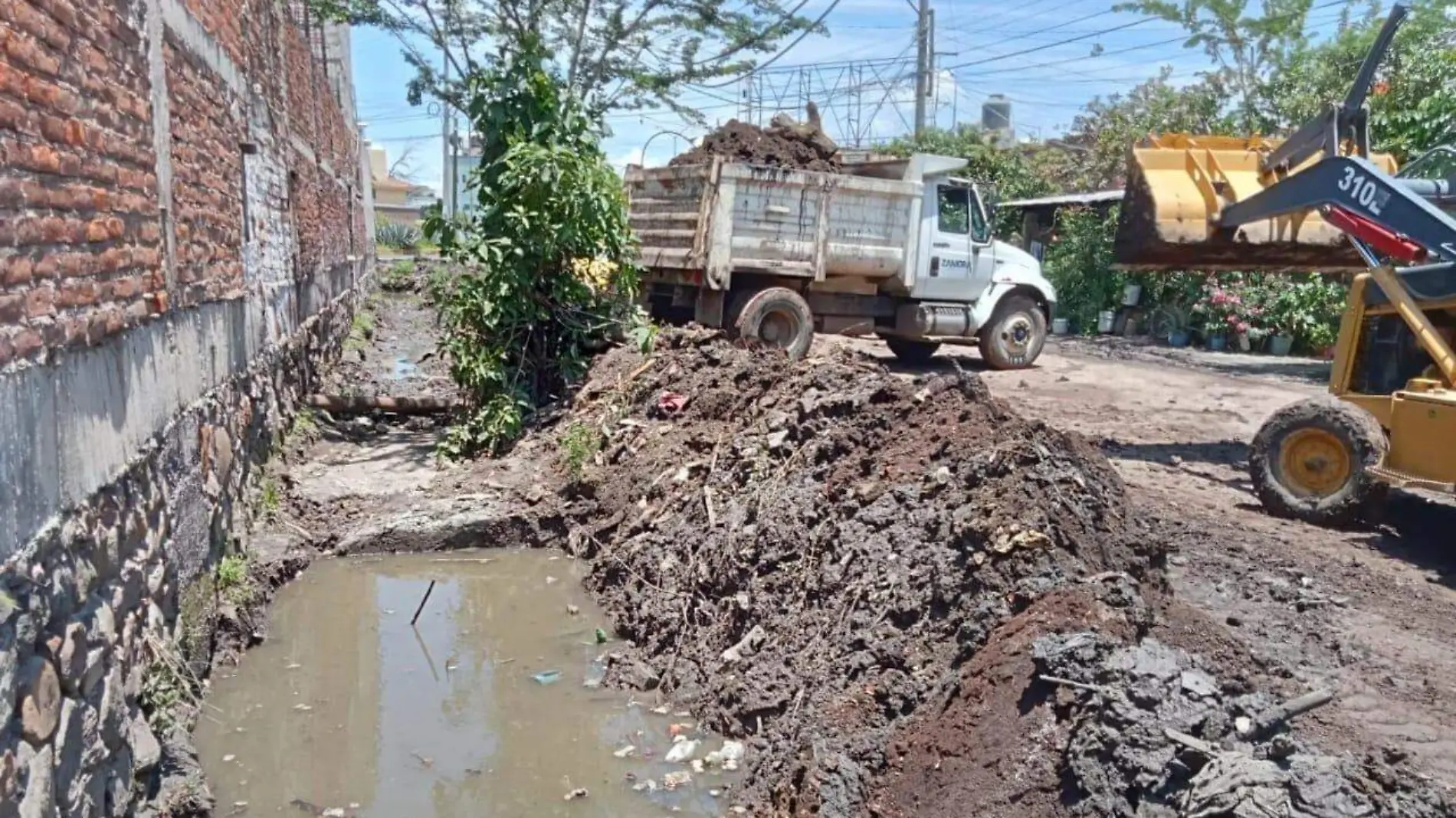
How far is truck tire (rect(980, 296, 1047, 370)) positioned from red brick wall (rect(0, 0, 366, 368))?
1071 cm

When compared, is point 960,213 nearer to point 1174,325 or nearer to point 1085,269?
point 1174,325

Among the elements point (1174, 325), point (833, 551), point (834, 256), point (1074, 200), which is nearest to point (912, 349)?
point (834, 256)

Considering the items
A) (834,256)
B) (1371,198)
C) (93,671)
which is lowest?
(93,671)

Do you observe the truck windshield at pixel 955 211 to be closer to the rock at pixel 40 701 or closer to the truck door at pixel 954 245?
the truck door at pixel 954 245

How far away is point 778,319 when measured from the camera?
1338 centimetres

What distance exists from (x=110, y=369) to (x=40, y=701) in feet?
4.53

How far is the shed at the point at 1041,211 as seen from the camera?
24.1m

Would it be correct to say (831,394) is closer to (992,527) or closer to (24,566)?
(992,527)

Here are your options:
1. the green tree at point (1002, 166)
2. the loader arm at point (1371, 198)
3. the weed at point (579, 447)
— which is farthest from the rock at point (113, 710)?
the green tree at point (1002, 166)

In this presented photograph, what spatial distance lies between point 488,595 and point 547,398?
12.1 feet

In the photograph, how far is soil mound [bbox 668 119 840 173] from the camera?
13336 mm

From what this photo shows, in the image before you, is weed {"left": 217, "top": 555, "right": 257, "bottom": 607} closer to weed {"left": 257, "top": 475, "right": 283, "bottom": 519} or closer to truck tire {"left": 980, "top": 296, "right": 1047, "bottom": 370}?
weed {"left": 257, "top": 475, "right": 283, "bottom": 519}

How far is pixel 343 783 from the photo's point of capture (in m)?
4.81

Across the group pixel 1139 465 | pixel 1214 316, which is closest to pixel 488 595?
pixel 1139 465
